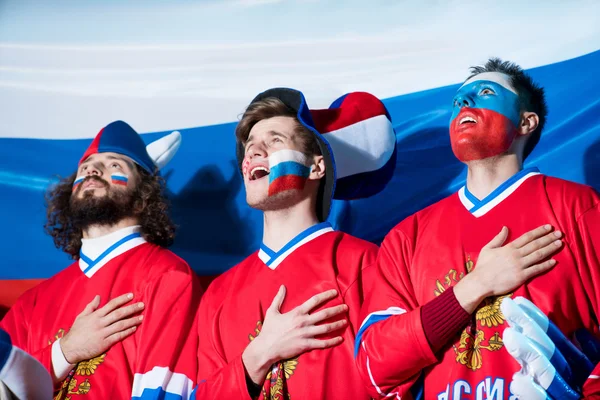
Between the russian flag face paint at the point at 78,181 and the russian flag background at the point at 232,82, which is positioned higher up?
the russian flag background at the point at 232,82

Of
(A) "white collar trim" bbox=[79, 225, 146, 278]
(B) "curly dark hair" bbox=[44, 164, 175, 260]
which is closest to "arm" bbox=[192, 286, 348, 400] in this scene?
(A) "white collar trim" bbox=[79, 225, 146, 278]

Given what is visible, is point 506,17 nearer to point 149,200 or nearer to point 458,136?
point 458,136

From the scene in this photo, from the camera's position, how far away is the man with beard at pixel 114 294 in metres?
2.97

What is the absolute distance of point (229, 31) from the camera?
4289 millimetres

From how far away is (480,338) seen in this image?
2514mm

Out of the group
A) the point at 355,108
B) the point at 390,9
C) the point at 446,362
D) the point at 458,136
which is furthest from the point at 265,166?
the point at 390,9

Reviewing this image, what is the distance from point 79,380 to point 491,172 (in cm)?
146

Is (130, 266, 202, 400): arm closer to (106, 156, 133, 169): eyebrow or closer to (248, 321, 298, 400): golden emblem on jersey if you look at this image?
(248, 321, 298, 400): golden emblem on jersey

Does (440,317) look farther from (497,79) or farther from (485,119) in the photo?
(497,79)

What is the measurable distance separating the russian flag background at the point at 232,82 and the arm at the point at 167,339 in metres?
0.64

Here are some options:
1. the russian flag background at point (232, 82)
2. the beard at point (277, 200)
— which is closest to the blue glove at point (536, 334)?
the beard at point (277, 200)

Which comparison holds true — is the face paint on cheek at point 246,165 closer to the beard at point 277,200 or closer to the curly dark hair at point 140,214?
the beard at point 277,200

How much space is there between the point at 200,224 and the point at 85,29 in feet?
4.06

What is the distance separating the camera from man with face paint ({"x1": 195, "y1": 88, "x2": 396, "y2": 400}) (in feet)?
8.93
